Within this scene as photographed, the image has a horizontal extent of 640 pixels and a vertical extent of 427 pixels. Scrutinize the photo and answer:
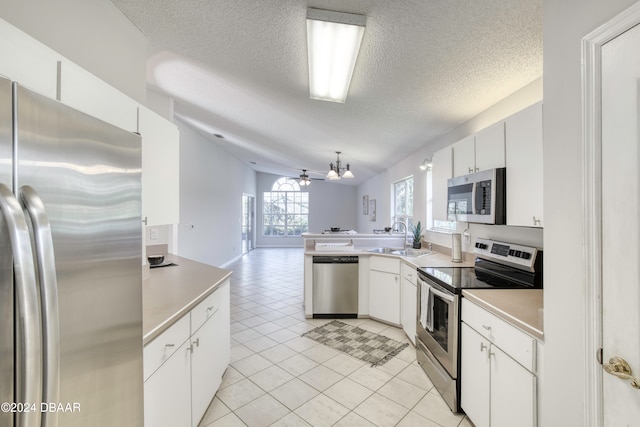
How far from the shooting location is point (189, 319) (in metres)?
1.60

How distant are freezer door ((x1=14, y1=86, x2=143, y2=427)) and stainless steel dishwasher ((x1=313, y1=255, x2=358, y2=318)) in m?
2.75

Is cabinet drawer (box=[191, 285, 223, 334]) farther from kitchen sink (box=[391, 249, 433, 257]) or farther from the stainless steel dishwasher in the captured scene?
kitchen sink (box=[391, 249, 433, 257])

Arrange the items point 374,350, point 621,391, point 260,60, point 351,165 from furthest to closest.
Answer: point 351,165
point 374,350
point 260,60
point 621,391

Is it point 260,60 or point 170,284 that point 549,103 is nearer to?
point 260,60

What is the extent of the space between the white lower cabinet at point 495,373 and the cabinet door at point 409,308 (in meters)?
0.95

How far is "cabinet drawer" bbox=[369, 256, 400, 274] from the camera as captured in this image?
332cm

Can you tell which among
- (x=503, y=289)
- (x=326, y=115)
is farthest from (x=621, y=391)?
(x=326, y=115)

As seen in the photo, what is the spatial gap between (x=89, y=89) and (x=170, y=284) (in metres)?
1.35

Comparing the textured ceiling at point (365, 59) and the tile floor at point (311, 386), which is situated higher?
the textured ceiling at point (365, 59)

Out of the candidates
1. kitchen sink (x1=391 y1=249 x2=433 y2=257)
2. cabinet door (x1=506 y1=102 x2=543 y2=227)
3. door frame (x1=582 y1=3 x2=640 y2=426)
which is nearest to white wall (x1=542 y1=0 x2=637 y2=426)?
door frame (x1=582 y1=3 x2=640 y2=426)

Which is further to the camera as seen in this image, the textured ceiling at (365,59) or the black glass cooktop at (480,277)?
the black glass cooktop at (480,277)

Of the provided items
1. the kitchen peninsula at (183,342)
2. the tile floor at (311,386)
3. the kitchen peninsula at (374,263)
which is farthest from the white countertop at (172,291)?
the kitchen peninsula at (374,263)

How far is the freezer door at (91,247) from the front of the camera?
62cm

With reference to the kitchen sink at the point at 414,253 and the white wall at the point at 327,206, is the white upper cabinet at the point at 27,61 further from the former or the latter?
the white wall at the point at 327,206
